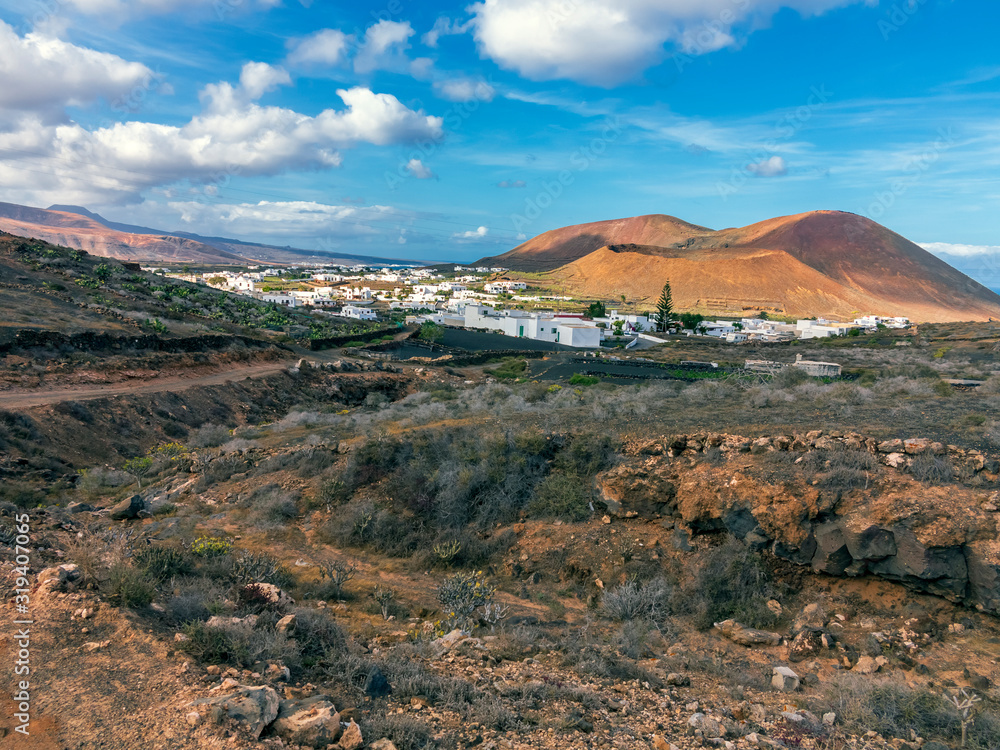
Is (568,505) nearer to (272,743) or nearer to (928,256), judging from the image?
(272,743)

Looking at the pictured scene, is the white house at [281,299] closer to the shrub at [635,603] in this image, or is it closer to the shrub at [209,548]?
the shrub at [209,548]

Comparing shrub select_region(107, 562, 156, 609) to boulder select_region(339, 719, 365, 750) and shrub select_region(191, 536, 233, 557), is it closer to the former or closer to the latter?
shrub select_region(191, 536, 233, 557)

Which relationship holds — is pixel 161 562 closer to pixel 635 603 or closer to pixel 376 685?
pixel 376 685

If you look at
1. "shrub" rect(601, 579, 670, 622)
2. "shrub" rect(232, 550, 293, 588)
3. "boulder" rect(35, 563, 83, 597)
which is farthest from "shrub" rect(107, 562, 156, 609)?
"shrub" rect(601, 579, 670, 622)

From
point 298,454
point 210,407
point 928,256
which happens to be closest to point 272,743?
point 298,454

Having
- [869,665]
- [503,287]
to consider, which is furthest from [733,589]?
[503,287]

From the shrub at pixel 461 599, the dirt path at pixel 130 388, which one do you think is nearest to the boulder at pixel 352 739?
the shrub at pixel 461 599

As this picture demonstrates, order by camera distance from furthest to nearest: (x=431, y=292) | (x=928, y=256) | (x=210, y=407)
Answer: (x=928, y=256), (x=431, y=292), (x=210, y=407)
